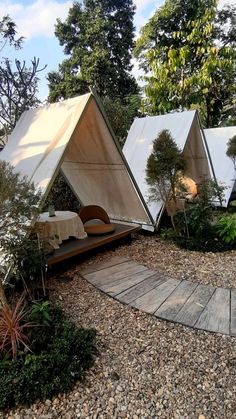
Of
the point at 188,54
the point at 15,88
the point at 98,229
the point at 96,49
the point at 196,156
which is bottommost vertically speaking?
the point at 98,229

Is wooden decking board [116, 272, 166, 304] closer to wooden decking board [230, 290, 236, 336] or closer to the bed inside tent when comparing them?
wooden decking board [230, 290, 236, 336]

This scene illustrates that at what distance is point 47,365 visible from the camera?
2.00m

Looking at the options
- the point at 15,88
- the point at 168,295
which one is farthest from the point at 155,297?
the point at 15,88

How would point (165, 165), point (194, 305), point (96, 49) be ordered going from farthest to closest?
point (96, 49), point (165, 165), point (194, 305)

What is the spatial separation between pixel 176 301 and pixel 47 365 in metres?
1.48

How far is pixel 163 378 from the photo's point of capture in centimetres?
198

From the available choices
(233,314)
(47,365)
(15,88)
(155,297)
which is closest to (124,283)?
(155,297)

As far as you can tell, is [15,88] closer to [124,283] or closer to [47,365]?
[124,283]

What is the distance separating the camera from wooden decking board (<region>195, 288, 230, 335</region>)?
2.51 metres

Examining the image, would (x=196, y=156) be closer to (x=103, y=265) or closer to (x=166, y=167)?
(x=166, y=167)

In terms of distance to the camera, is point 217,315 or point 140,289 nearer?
point 217,315

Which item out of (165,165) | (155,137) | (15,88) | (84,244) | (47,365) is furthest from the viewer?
(15,88)

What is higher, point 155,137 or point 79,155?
point 155,137

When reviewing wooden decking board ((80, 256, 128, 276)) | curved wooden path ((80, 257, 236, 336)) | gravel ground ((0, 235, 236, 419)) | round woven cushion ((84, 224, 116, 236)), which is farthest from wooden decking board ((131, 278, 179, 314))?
round woven cushion ((84, 224, 116, 236))
